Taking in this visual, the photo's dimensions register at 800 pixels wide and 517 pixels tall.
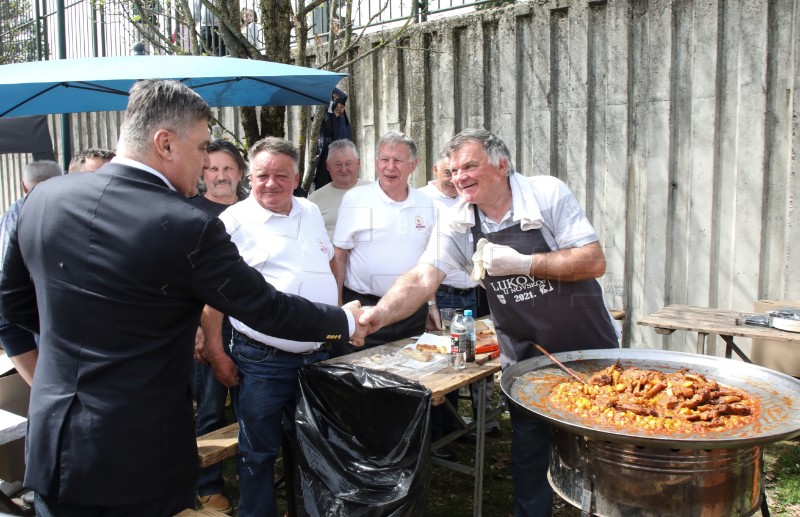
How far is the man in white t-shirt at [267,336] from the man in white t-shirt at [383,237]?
2.60 feet

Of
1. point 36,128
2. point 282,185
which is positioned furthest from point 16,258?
point 36,128

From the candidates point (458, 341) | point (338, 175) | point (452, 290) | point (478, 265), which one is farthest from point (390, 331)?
point (338, 175)

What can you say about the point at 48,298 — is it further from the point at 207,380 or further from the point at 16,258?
the point at 207,380

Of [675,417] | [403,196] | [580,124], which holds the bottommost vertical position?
[675,417]

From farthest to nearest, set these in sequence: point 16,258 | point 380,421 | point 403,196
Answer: point 403,196 < point 380,421 < point 16,258

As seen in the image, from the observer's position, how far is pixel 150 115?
6.79ft

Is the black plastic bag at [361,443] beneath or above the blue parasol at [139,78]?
beneath

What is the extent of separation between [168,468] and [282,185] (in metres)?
1.81

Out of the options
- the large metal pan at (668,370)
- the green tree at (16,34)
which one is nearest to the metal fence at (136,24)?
the green tree at (16,34)

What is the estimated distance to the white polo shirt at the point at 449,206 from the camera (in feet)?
15.9

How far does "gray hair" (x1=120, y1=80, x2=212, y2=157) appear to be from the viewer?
2.07 meters

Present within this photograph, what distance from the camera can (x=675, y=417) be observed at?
2.35 metres

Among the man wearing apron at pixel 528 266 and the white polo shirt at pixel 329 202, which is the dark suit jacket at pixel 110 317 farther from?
the white polo shirt at pixel 329 202

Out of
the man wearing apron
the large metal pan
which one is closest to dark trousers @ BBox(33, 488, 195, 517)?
the large metal pan
